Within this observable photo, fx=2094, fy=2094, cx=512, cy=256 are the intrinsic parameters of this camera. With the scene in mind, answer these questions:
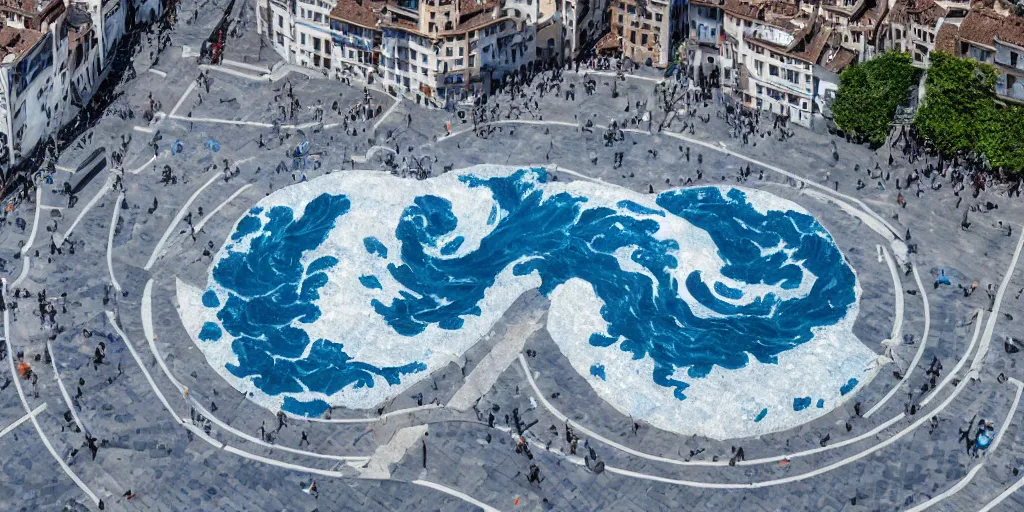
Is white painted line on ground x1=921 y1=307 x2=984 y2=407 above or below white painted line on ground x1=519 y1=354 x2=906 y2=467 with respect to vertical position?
above

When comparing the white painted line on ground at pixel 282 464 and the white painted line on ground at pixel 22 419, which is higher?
the white painted line on ground at pixel 22 419

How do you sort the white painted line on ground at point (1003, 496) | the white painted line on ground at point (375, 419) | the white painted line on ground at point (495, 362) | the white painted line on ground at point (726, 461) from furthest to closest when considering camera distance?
the white painted line on ground at point (495, 362), the white painted line on ground at point (375, 419), the white painted line on ground at point (726, 461), the white painted line on ground at point (1003, 496)

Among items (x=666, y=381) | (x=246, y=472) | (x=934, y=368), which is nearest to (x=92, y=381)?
(x=246, y=472)

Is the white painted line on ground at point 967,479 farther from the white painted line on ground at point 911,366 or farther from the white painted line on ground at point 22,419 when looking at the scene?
the white painted line on ground at point 22,419

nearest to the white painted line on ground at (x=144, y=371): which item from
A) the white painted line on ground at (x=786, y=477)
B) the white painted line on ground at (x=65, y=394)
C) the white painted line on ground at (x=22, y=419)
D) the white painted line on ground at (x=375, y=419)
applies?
the white painted line on ground at (x=65, y=394)

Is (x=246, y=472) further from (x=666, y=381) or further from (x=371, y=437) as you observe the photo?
(x=666, y=381)

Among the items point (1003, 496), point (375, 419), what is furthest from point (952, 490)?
point (375, 419)

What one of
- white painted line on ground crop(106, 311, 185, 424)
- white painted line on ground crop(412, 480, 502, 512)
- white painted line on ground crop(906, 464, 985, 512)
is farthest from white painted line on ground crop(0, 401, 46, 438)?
white painted line on ground crop(906, 464, 985, 512)

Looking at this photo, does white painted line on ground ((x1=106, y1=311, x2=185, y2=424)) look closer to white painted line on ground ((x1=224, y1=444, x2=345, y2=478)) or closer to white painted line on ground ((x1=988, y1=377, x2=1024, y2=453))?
white painted line on ground ((x1=224, y1=444, x2=345, y2=478))
